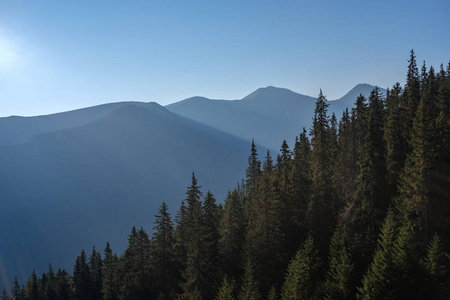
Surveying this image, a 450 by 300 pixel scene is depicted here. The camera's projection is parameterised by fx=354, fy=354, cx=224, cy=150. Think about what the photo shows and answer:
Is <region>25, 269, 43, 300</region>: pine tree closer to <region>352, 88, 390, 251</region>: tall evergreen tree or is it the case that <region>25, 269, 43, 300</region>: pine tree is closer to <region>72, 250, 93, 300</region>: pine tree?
<region>72, 250, 93, 300</region>: pine tree

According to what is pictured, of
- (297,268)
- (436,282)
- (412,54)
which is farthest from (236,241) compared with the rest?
(412,54)

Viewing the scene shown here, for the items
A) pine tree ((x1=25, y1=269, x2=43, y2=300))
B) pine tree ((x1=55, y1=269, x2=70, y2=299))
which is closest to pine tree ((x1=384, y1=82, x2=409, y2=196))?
pine tree ((x1=55, y1=269, x2=70, y2=299))

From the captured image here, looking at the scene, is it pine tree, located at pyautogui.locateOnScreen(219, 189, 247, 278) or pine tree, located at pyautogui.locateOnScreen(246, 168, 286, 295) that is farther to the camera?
pine tree, located at pyautogui.locateOnScreen(219, 189, 247, 278)

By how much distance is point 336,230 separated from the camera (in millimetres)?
34250

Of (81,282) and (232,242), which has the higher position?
(232,242)

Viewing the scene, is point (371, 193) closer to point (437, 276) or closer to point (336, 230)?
point (336, 230)

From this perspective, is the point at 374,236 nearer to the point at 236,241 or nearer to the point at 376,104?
the point at 236,241

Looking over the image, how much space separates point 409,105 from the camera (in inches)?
1767

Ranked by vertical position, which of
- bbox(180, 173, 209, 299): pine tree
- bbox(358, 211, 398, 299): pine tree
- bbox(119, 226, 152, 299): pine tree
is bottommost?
bbox(119, 226, 152, 299): pine tree

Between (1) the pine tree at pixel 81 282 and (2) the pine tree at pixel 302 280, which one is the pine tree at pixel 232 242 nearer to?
(2) the pine tree at pixel 302 280

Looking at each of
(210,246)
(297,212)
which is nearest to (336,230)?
(297,212)

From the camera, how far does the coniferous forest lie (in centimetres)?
2620

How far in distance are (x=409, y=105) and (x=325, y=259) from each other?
2332 cm

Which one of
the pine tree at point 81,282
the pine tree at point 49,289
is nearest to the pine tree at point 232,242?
the pine tree at point 81,282
